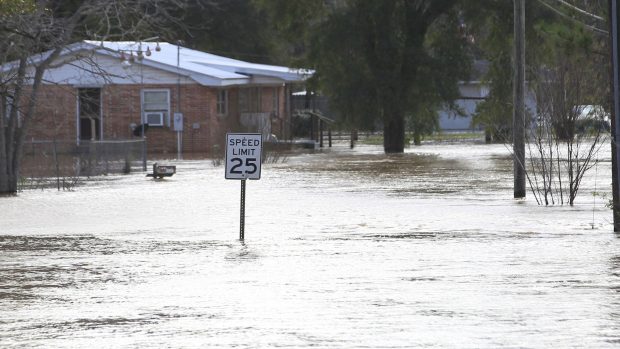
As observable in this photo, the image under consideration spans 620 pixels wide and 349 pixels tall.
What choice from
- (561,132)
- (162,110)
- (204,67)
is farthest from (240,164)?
(204,67)

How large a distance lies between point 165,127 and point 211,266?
140ft

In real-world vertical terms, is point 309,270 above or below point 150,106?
below

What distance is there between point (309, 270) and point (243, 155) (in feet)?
13.4

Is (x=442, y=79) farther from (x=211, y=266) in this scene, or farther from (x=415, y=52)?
(x=211, y=266)

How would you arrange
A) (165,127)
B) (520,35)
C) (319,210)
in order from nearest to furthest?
1. (319,210)
2. (520,35)
3. (165,127)

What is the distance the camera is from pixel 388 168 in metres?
44.2

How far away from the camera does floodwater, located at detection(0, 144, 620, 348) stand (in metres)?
11.8

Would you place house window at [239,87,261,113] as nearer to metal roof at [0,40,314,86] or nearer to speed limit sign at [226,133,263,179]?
metal roof at [0,40,314,86]

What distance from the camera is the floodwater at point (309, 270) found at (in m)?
11.8

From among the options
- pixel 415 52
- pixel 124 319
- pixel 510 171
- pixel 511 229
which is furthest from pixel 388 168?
pixel 124 319

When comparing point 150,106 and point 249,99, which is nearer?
point 150,106

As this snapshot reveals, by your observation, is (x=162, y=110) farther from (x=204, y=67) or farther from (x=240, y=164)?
(x=240, y=164)

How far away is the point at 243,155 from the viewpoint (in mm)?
20438

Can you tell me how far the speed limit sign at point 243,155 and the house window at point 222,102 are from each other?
136ft
